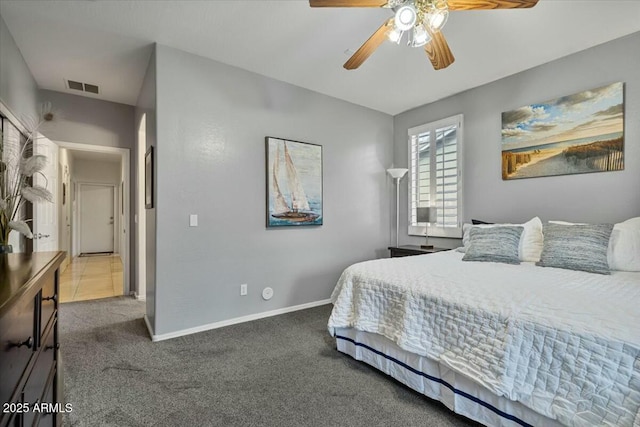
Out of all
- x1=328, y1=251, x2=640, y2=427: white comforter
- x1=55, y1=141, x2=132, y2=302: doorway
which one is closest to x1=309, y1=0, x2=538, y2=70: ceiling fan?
x1=328, y1=251, x2=640, y2=427: white comforter

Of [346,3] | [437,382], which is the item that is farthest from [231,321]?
[346,3]

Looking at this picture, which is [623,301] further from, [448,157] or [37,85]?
[37,85]

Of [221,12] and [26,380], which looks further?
[221,12]

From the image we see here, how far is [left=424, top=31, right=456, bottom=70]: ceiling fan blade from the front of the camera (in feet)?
6.53

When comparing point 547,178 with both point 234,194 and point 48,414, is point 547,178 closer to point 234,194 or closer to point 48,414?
point 234,194

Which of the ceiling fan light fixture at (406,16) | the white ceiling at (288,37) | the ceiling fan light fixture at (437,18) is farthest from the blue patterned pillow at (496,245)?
the ceiling fan light fixture at (406,16)

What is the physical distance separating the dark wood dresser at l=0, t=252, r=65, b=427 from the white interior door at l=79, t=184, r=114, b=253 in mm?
8978

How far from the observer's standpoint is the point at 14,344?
2.46 feet

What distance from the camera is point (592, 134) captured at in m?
2.74

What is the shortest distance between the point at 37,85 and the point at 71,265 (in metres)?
4.50

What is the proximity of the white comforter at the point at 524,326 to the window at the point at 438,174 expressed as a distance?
5.17 ft

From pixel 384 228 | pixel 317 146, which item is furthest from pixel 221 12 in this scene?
pixel 384 228

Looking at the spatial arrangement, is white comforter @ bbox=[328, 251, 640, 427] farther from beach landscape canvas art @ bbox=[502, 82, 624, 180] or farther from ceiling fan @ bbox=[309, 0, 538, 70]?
ceiling fan @ bbox=[309, 0, 538, 70]

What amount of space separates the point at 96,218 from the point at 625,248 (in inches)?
431
